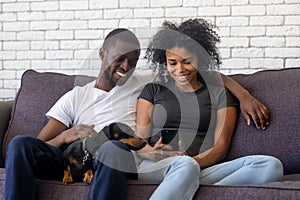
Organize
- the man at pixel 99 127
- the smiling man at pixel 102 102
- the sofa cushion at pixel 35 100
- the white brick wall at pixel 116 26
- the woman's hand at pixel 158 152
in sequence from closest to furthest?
1. the man at pixel 99 127
2. the woman's hand at pixel 158 152
3. the smiling man at pixel 102 102
4. the sofa cushion at pixel 35 100
5. the white brick wall at pixel 116 26

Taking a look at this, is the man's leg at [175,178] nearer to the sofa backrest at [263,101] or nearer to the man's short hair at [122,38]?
the sofa backrest at [263,101]

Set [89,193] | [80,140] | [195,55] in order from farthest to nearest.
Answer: [195,55], [80,140], [89,193]

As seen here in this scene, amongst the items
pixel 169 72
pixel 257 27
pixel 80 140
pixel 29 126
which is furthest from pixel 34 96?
pixel 257 27

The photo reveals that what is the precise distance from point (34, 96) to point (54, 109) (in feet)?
0.72

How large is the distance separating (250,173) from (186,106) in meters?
0.42

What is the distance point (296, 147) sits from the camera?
1.93m

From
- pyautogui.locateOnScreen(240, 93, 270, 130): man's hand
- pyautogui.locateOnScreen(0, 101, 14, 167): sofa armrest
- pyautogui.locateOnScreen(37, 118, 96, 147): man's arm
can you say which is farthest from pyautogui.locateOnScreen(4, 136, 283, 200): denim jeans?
pyautogui.locateOnScreen(0, 101, 14, 167): sofa armrest

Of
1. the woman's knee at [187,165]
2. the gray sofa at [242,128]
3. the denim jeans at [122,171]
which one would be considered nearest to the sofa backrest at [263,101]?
the gray sofa at [242,128]

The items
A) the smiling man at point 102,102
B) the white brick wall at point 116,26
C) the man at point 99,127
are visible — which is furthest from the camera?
the white brick wall at point 116,26

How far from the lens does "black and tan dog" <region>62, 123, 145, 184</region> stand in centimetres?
173

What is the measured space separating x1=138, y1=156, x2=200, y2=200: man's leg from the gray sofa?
0.13 feet

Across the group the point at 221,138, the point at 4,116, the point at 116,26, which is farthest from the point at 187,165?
the point at 116,26

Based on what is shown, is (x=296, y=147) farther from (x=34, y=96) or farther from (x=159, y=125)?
(x=34, y=96)

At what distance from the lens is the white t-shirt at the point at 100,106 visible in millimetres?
2072
